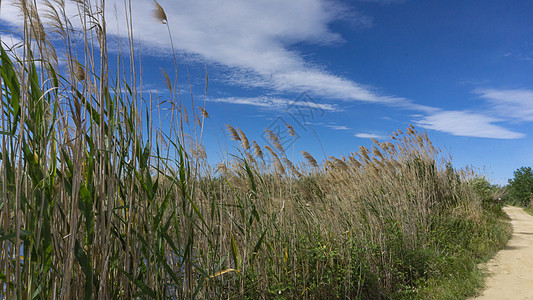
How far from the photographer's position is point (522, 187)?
58.0ft

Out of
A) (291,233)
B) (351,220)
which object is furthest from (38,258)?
(351,220)

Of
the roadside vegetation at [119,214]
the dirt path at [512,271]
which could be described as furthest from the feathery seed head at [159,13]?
the dirt path at [512,271]

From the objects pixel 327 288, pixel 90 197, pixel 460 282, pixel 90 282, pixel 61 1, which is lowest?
pixel 460 282

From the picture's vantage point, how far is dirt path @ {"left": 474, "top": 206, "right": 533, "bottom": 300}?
4391 millimetres

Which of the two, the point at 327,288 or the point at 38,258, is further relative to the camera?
the point at 327,288

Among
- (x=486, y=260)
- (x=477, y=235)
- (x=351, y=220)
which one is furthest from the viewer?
(x=477, y=235)

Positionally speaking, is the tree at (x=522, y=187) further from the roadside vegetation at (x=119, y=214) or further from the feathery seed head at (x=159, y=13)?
the feathery seed head at (x=159, y=13)

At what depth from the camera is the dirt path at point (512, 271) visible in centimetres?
439

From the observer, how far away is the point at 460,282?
15.3 ft

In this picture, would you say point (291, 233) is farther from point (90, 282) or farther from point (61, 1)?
point (61, 1)

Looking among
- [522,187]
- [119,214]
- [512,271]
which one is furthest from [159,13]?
[522,187]

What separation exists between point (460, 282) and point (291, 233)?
269 cm

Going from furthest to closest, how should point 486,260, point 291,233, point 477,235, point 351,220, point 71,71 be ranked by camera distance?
1. point 477,235
2. point 486,260
3. point 351,220
4. point 291,233
5. point 71,71

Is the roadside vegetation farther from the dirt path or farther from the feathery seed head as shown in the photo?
the dirt path
